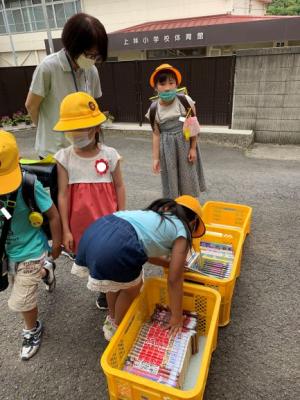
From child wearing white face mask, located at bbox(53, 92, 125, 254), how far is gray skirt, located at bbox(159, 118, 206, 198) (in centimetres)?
101

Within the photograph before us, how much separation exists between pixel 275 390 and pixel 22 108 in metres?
9.34

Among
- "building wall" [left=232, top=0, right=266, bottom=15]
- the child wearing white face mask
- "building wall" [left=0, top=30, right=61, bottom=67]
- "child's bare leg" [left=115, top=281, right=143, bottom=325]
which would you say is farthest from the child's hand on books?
"building wall" [left=0, top=30, right=61, bottom=67]

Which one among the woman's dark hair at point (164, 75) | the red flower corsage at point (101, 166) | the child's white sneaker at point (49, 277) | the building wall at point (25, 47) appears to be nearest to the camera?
the red flower corsage at point (101, 166)

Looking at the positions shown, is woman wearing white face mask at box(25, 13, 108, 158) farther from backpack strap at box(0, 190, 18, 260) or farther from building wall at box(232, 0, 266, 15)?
building wall at box(232, 0, 266, 15)

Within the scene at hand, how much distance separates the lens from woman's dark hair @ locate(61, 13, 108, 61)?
5.91 ft

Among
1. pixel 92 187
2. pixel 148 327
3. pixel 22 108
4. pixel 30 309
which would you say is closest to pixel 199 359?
pixel 148 327

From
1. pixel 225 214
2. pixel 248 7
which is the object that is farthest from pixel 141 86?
pixel 248 7

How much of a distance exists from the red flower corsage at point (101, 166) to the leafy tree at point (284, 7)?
27.6 metres

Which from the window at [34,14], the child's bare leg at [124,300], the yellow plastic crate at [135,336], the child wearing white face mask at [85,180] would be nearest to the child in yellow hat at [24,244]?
the child wearing white face mask at [85,180]

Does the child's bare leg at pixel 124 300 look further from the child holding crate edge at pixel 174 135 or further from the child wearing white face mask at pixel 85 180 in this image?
the child holding crate edge at pixel 174 135

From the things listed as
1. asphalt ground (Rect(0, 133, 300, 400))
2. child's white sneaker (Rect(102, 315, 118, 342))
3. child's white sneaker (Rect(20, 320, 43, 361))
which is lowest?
asphalt ground (Rect(0, 133, 300, 400))

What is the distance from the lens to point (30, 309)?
1986 mm

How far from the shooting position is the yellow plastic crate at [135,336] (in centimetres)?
141

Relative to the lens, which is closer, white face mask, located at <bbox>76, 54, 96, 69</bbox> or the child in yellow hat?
the child in yellow hat
